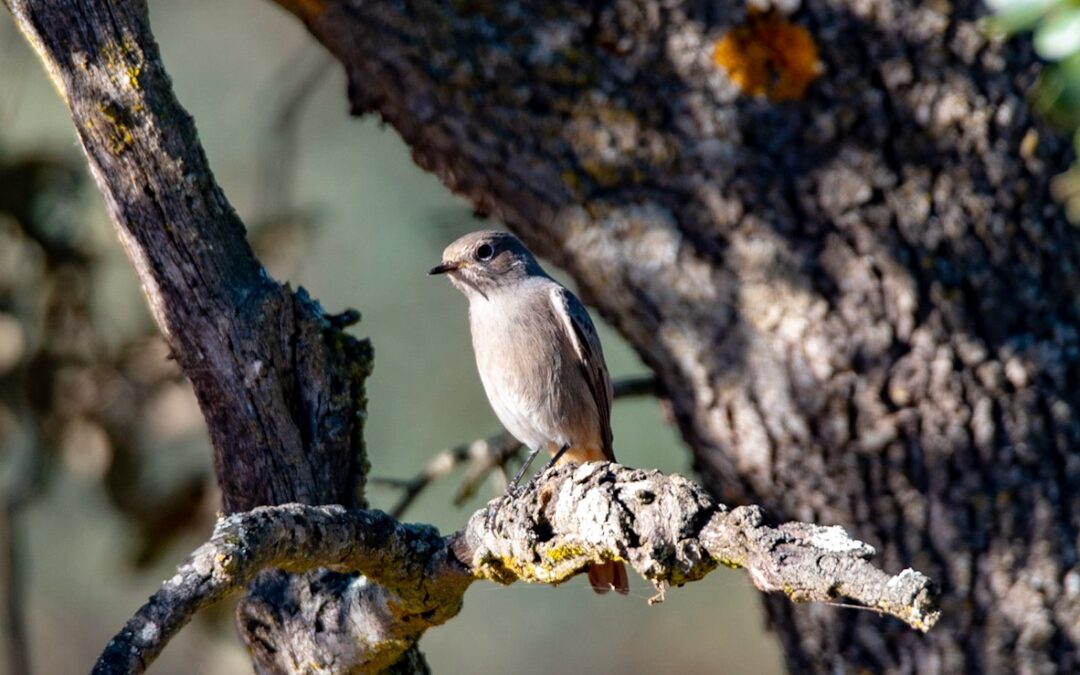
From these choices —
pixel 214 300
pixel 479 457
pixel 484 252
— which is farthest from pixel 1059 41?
pixel 479 457

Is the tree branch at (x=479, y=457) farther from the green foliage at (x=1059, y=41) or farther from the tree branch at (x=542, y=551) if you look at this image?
the green foliage at (x=1059, y=41)

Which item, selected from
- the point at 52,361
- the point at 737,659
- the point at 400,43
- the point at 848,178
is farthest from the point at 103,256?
the point at 737,659

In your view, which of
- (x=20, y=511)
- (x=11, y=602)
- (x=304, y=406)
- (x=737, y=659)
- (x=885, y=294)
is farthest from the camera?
(x=737, y=659)

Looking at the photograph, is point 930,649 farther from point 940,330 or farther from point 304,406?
point 304,406

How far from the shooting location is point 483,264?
4.66 metres

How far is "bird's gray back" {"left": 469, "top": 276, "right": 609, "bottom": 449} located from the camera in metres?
4.46

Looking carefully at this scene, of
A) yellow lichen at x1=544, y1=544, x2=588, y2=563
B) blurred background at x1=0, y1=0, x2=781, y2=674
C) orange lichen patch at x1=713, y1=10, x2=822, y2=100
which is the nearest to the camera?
yellow lichen at x1=544, y1=544, x2=588, y2=563

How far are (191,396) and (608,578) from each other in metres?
2.00

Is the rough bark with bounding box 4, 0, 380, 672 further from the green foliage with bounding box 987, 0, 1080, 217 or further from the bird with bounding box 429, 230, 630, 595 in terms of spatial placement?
the green foliage with bounding box 987, 0, 1080, 217

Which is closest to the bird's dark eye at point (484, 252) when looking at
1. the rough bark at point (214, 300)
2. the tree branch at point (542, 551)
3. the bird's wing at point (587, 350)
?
the bird's wing at point (587, 350)

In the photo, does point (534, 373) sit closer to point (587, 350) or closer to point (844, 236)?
point (587, 350)

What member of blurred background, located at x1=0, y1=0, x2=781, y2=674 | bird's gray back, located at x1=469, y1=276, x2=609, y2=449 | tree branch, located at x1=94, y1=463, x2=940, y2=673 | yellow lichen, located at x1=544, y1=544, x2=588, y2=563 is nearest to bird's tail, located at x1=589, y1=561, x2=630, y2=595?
bird's gray back, located at x1=469, y1=276, x2=609, y2=449

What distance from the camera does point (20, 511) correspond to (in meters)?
4.99

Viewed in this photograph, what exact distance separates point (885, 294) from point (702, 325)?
1.79 ft
